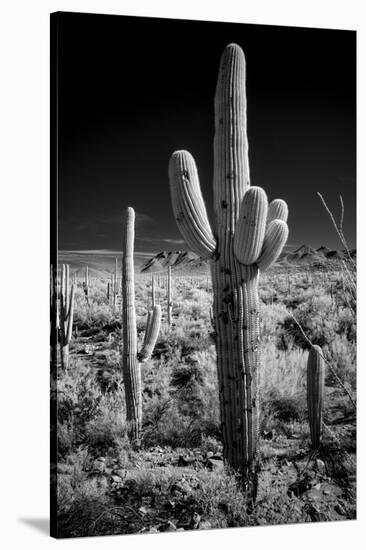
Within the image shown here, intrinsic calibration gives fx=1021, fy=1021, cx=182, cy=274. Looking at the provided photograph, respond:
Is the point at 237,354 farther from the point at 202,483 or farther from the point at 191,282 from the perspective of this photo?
the point at 202,483

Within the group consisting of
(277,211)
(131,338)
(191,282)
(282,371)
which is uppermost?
(277,211)

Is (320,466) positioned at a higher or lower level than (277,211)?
lower

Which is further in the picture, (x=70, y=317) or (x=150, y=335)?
(x=150, y=335)

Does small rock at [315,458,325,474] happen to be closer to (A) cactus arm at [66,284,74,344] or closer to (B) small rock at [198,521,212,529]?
(B) small rock at [198,521,212,529]

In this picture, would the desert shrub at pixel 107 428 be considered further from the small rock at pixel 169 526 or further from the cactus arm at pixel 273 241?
the cactus arm at pixel 273 241

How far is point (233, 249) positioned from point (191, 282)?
17.1 inches

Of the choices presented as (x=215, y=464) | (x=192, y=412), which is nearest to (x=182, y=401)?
(x=192, y=412)

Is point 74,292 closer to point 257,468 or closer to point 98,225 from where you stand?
point 98,225

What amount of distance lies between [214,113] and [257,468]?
9.71 feet

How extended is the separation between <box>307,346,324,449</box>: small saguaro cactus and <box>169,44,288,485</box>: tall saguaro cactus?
608 mm

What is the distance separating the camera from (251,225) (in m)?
8.09

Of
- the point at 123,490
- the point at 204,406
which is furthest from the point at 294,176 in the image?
the point at 123,490

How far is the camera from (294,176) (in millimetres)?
8820

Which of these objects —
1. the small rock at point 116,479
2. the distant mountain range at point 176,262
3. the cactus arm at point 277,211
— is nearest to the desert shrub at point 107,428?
the small rock at point 116,479
